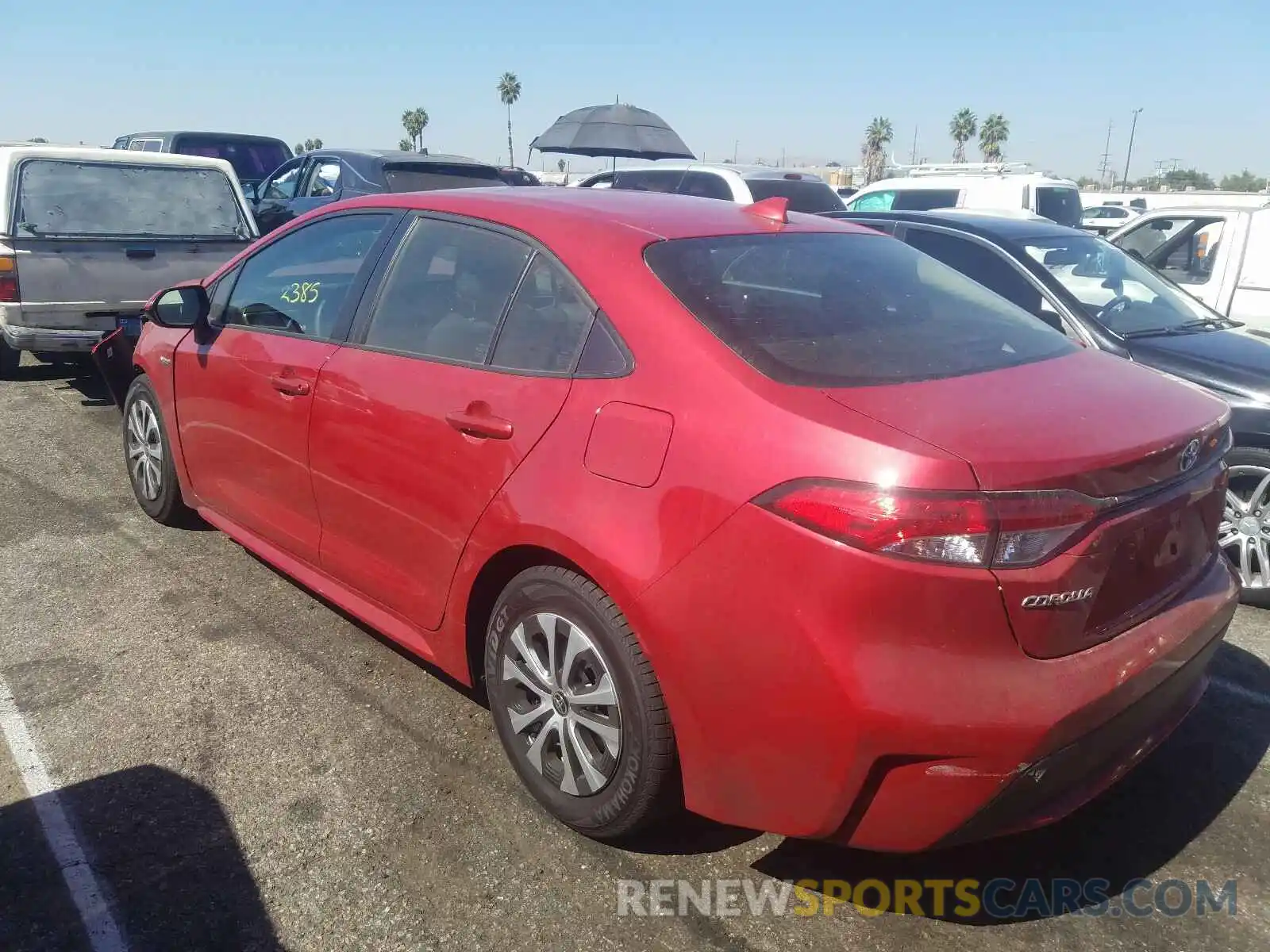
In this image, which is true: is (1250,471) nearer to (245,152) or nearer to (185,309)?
(185,309)

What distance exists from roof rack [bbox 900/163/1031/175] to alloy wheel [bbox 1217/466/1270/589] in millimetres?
9711

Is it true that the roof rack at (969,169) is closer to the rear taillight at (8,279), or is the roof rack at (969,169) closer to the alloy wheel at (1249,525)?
the alloy wheel at (1249,525)

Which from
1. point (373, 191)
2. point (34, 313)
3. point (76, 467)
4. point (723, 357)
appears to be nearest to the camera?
point (723, 357)

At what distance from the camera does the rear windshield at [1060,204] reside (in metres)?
12.1

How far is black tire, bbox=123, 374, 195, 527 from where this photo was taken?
4594 millimetres

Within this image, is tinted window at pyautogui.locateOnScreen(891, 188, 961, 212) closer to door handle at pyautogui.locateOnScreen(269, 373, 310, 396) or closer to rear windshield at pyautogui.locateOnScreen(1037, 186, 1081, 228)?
rear windshield at pyautogui.locateOnScreen(1037, 186, 1081, 228)

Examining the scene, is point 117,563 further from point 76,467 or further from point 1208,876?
point 1208,876

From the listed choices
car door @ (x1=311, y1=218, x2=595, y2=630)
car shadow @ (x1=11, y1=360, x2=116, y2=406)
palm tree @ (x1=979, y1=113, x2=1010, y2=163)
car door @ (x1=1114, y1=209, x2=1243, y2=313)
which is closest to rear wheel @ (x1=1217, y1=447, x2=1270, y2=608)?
car door @ (x1=1114, y1=209, x2=1243, y2=313)

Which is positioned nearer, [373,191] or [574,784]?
[574,784]

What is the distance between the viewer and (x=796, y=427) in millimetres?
2143

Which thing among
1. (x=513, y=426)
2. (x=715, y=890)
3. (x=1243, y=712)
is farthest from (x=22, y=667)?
(x=1243, y=712)

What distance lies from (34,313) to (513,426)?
5364mm

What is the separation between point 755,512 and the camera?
2133mm

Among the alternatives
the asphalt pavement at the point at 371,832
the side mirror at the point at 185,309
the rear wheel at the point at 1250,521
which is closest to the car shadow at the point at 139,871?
the asphalt pavement at the point at 371,832
